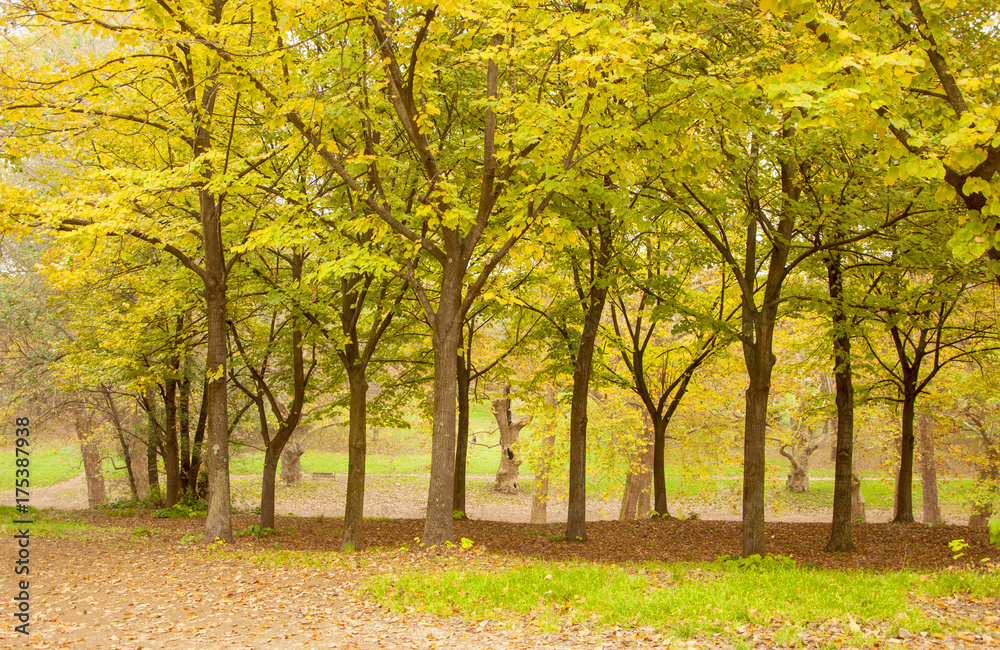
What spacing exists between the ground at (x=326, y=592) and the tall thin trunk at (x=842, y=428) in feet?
1.51

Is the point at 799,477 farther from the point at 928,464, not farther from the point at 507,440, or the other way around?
the point at 507,440

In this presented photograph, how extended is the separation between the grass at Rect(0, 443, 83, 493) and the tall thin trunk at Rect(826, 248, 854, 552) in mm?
32685

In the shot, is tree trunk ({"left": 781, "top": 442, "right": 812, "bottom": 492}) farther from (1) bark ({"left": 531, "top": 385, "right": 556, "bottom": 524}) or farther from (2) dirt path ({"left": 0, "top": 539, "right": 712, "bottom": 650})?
(2) dirt path ({"left": 0, "top": 539, "right": 712, "bottom": 650})

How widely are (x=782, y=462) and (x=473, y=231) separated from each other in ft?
127

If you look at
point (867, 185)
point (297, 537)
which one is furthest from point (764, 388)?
point (297, 537)

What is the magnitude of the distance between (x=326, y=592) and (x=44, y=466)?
129 feet

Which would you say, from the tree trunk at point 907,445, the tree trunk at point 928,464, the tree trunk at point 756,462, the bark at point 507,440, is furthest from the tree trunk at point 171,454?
the tree trunk at point 928,464

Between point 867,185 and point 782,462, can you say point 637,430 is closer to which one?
point 867,185

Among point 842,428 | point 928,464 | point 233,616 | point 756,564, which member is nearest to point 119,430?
point 233,616

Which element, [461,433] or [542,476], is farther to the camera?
[542,476]

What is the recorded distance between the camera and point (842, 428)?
1266cm

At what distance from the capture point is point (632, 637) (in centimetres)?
595

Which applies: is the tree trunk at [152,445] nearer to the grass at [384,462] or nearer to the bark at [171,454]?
the bark at [171,454]

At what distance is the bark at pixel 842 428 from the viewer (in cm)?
1227
